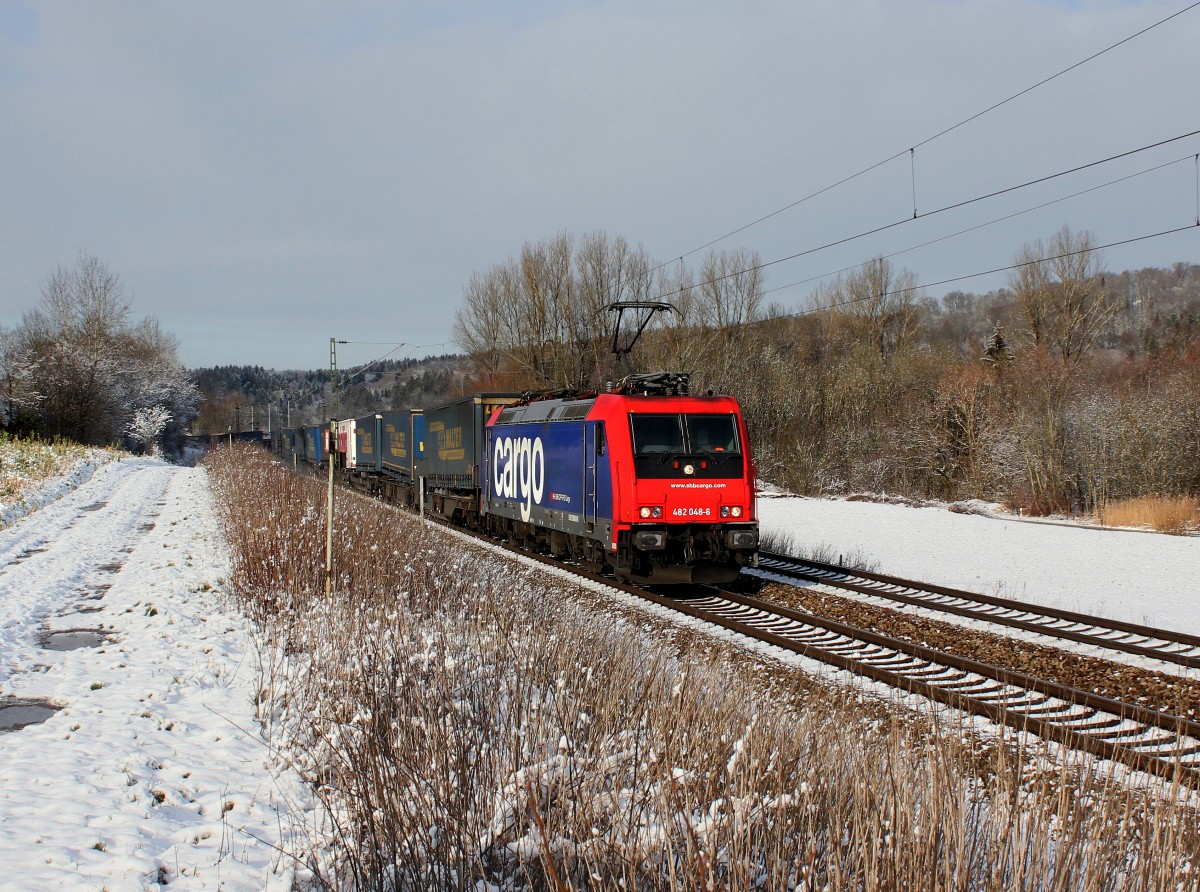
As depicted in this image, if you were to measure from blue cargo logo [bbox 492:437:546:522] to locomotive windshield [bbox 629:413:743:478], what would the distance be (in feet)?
11.0

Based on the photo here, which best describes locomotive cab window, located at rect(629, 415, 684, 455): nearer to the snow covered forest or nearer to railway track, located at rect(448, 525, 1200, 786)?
railway track, located at rect(448, 525, 1200, 786)

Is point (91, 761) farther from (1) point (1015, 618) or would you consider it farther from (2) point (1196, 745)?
(1) point (1015, 618)

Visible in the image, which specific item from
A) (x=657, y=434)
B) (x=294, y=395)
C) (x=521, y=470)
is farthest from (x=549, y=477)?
(x=294, y=395)

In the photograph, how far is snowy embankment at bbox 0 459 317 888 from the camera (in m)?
4.16

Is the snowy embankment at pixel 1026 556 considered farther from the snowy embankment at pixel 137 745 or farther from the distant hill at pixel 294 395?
the distant hill at pixel 294 395

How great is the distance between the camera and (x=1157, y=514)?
65.1 ft

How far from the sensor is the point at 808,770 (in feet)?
13.9

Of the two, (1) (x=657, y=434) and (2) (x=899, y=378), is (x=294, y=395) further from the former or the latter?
(1) (x=657, y=434)

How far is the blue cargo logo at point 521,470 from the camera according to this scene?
51.1ft

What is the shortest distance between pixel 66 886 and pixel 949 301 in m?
159

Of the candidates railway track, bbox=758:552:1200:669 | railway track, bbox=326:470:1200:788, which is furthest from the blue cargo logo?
railway track, bbox=758:552:1200:669

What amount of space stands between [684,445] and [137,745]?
8.26m

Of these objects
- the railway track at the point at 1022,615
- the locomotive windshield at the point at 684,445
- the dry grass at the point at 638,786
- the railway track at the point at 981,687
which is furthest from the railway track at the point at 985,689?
the locomotive windshield at the point at 684,445

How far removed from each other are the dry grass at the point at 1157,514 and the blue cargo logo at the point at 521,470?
14319 millimetres
